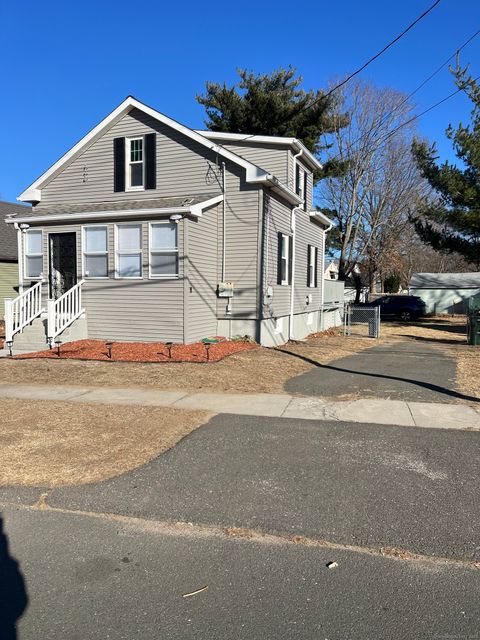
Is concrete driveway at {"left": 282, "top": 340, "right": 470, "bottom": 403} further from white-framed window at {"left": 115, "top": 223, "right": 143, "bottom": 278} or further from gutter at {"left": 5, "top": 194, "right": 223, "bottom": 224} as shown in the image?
white-framed window at {"left": 115, "top": 223, "right": 143, "bottom": 278}

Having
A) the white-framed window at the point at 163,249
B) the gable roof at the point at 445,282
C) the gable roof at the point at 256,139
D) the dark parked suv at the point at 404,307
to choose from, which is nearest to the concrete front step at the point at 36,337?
the white-framed window at the point at 163,249

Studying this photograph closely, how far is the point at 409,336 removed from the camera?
69.9 ft

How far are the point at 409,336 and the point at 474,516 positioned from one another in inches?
721

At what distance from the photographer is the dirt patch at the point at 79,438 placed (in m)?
4.83

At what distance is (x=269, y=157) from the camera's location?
1656 centimetres

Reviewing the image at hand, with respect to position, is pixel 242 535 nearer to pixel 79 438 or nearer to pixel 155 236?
pixel 79 438

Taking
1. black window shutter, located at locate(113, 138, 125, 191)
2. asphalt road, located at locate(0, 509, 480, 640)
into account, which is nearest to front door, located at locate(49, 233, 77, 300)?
black window shutter, located at locate(113, 138, 125, 191)

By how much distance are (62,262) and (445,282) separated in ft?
115

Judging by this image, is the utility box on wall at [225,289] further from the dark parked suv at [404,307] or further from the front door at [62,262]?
the dark parked suv at [404,307]

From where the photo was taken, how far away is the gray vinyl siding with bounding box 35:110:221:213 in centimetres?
1444

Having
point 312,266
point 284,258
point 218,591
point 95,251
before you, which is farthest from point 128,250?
point 218,591

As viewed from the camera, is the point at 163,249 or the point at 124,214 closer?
the point at 163,249

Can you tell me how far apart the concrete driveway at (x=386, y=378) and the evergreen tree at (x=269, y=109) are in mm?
17484

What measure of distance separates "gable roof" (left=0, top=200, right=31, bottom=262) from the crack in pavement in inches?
831
